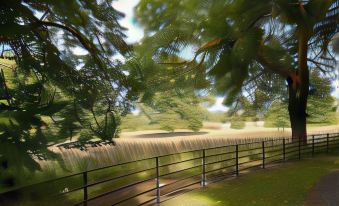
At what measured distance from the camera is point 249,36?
1698cm

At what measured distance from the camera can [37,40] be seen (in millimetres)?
6434

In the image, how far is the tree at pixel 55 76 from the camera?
16.4ft

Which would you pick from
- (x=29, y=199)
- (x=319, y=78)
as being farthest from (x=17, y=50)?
(x=319, y=78)

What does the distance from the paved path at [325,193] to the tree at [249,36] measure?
5.71m

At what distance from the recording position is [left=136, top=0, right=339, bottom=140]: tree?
1590cm

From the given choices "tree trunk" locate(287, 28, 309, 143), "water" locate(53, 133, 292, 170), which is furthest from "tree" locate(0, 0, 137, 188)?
"tree trunk" locate(287, 28, 309, 143)

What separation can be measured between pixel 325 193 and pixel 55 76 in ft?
22.3

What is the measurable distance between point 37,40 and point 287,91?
21.1 metres

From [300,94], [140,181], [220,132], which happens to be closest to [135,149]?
[300,94]

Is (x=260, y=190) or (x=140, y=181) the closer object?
(x=140, y=181)

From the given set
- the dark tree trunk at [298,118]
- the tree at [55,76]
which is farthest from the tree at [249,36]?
the tree at [55,76]

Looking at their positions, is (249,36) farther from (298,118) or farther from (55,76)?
(55,76)

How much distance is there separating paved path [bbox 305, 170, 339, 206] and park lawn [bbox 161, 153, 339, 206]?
17 cm

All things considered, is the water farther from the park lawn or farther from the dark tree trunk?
the dark tree trunk
